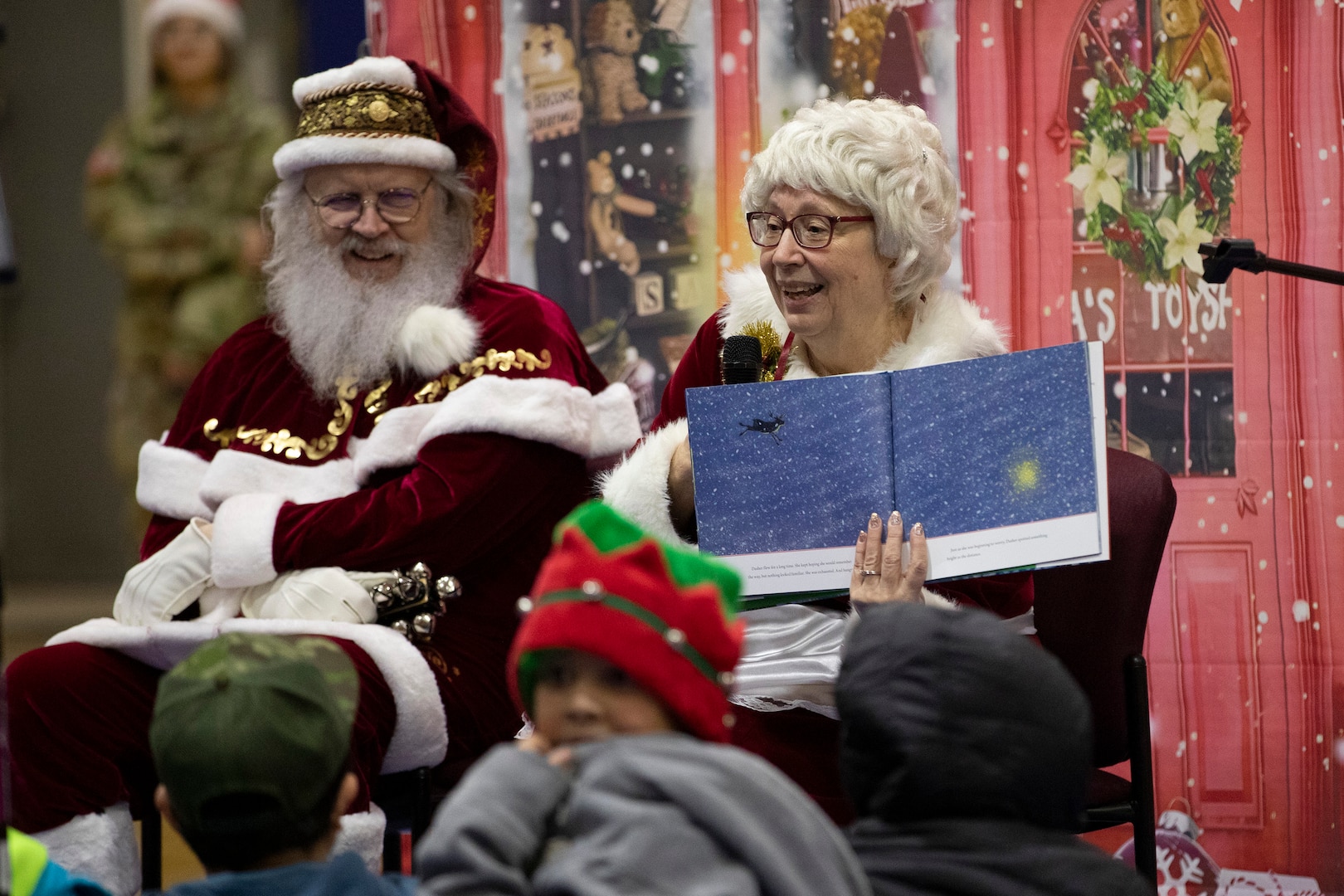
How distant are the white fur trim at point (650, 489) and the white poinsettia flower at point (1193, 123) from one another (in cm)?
166

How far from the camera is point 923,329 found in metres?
3.12

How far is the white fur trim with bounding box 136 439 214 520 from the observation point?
3.71 meters

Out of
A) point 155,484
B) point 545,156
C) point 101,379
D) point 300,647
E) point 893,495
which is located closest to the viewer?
point 300,647

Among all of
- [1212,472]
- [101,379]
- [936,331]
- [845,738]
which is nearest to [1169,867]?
[1212,472]

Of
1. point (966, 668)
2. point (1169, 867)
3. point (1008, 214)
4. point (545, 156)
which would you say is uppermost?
Answer: point (545, 156)

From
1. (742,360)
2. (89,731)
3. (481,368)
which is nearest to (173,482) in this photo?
(89,731)

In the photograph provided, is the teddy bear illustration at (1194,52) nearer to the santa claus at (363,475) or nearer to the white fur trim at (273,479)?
the santa claus at (363,475)

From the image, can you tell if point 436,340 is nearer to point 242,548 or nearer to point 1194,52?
point 242,548

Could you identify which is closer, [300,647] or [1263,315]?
[300,647]

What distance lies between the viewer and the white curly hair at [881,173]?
3068 millimetres

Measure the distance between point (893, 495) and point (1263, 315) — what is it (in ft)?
5.25

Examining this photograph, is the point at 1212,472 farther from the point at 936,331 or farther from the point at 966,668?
the point at 966,668

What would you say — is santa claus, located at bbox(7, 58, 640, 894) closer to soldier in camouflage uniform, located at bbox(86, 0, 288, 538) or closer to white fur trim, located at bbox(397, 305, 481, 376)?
white fur trim, located at bbox(397, 305, 481, 376)

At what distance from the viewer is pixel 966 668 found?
5.55ft
